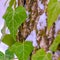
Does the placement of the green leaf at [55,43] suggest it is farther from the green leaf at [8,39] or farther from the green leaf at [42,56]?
the green leaf at [8,39]

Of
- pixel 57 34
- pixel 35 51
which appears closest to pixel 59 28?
pixel 57 34

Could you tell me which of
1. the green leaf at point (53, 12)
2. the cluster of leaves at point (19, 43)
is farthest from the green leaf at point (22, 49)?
the green leaf at point (53, 12)

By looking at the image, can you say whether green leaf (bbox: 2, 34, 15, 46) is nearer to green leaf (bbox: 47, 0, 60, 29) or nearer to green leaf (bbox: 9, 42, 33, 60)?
green leaf (bbox: 9, 42, 33, 60)

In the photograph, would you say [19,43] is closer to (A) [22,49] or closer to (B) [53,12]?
(A) [22,49]

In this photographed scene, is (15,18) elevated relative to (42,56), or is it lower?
elevated

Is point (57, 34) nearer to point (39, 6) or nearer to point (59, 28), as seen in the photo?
point (59, 28)

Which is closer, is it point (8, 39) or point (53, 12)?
point (53, 12)

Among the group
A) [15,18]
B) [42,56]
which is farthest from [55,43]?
[15,18]

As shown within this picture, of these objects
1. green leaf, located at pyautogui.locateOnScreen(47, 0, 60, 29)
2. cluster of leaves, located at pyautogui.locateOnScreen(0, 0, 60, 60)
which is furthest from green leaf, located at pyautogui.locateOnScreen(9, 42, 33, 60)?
green leaf, located at pyautogui.locateOnScreen(47, 0, 60, 29)
